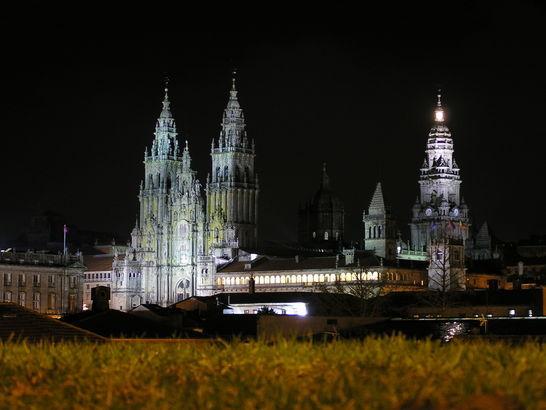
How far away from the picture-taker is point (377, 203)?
196m

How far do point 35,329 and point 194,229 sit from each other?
477ft

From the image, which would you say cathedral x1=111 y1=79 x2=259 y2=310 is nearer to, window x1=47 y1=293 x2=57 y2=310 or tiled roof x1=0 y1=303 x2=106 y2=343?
window x1=47 y1=293 x2=57 y2=310

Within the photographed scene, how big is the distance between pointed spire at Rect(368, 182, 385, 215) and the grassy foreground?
170943 mm

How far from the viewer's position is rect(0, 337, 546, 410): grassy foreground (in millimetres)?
19594

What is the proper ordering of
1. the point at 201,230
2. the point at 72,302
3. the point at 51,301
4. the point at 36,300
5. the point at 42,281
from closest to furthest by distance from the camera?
the point at 36,300, the point at 42,281, the point at 51,301, the point at 72,302, the point at 201,230

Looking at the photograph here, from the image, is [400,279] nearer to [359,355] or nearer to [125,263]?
[125,263]

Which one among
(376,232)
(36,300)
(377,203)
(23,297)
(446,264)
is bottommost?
(36,300)

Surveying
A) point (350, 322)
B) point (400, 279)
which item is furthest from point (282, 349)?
point (400, 279)

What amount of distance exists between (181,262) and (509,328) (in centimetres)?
12535

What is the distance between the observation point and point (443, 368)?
2069 cm

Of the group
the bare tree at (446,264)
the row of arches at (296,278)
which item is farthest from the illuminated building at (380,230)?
the bare tree at (446,264)

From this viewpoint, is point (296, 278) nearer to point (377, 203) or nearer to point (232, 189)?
point (232, 189)

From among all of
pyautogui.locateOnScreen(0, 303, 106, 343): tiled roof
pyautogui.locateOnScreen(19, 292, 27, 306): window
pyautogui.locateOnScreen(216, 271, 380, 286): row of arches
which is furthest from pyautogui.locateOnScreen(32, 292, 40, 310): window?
pyautogui.locateOnScreen(0, 303, 106, 343): tiled roof

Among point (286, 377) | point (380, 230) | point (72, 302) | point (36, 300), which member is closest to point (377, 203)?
point (380, 230)
